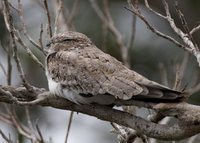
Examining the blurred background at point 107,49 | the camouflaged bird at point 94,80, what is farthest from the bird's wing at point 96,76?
the blurred background at point 107,49

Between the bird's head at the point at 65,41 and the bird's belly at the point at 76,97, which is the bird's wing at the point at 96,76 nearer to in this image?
the bird's belly at the point at 76,97

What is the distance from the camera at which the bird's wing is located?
517cm

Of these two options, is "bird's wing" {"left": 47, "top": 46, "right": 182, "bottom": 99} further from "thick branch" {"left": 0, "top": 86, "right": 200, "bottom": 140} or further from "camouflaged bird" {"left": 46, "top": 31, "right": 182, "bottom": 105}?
"thick branch" {"left": 0, "top": 86, "right": 200, "bottom": 140}

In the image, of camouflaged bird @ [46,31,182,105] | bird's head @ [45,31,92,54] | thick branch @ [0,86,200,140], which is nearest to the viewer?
thick branch @ [0,86,200,140]

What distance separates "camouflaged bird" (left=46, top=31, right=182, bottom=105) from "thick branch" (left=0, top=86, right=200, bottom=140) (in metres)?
0.06

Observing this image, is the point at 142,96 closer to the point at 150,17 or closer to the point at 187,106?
the point at 187,106

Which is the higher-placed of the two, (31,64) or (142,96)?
(142,96)

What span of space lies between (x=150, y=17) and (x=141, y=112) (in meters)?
2.63

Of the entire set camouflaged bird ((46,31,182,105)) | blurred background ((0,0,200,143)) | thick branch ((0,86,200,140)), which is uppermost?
camouflaged bird ((46,31,182,105))

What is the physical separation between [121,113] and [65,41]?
125 cm

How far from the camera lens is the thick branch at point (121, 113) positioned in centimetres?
489

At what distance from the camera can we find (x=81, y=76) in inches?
219

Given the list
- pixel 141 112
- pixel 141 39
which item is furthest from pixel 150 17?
pixel 141 112

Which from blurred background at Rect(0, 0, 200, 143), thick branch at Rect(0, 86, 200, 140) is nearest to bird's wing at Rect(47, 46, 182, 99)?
thick branch at Rect(0, 86, 200, 140)
